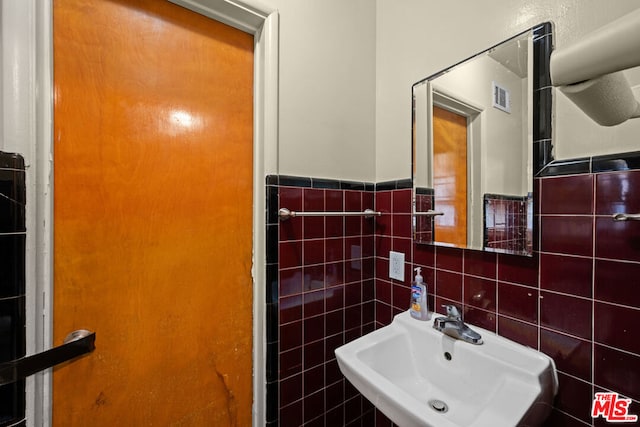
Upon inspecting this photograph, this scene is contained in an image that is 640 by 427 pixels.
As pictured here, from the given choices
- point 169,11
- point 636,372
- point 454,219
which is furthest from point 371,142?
point 636,372

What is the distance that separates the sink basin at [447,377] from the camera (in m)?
0.71

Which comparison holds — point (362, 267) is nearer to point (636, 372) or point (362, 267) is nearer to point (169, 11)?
point (636, 372)

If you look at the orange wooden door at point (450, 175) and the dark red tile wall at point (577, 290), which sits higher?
the orange wooden door at point (450, 175)

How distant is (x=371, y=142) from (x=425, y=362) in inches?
39.5

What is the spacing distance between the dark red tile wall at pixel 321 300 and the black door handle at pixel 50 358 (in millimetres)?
587

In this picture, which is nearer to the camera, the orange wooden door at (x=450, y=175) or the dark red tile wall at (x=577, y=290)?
the dark red tile wall at (x=577, y=290)

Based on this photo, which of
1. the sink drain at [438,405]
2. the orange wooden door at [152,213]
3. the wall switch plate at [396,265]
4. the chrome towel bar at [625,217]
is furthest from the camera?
the wall switch plate at [396,265]

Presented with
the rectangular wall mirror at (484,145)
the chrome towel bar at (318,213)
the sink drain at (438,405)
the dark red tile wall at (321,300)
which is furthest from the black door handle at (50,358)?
the rectangular wall mirror at (484,145)

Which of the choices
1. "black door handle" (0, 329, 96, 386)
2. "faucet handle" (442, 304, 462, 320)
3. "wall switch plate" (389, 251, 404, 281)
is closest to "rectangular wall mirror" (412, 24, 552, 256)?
"wall switch plate" (389, 251, 404, 281)

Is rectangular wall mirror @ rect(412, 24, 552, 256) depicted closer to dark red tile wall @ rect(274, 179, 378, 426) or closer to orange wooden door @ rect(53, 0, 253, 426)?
dark red tile wall @ rect(274, 179, 378, 426)

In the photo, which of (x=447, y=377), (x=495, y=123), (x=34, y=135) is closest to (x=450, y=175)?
(x=495, y=123)

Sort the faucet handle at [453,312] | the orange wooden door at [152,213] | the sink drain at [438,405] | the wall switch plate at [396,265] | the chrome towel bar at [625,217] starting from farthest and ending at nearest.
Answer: the wall switch plate at [396,265], the faucet handle at [453,312], the sink drain at [438,405], the orange wooden door at [152,213], the chrome towel bar at [625,217]
